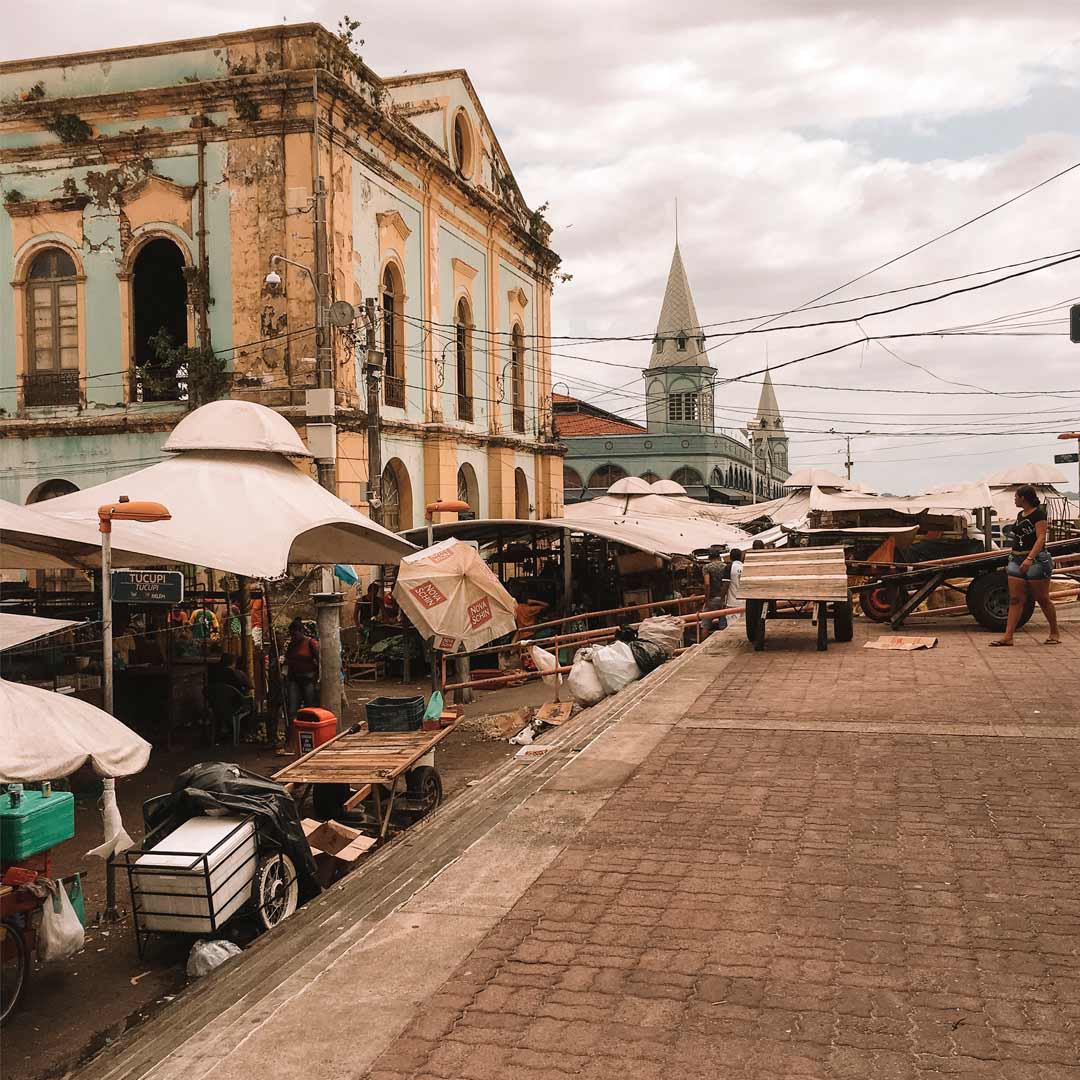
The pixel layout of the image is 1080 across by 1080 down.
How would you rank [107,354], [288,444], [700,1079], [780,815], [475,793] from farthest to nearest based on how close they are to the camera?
[107,354] < [288,444] < [475,793] < [780,815] < [700,1079]

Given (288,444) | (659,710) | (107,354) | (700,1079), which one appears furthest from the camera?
(107,354)

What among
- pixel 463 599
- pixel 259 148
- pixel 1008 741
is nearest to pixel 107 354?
pixel 259 148

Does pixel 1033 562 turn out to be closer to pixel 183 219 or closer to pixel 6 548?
pixel 6 548

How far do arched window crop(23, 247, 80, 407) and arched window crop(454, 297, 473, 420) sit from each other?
9.45 meters

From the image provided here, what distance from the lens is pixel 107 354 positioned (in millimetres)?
22453

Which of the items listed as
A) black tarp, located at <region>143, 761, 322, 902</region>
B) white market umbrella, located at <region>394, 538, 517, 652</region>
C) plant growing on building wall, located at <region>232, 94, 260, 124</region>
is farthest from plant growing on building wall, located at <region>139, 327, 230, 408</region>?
black tarp, located at <region>143, 761, 322, 902</region>

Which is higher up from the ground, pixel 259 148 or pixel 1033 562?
pixel 259 148

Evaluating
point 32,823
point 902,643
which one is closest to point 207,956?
point 32,823

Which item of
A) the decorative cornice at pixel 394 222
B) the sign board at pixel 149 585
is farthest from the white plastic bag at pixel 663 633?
the decorative cornice at pixel 394 222

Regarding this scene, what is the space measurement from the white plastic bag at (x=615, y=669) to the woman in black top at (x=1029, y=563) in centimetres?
402

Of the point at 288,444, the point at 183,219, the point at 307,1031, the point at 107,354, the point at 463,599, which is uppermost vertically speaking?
the point at 183,219

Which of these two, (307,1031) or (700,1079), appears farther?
(307,1031)

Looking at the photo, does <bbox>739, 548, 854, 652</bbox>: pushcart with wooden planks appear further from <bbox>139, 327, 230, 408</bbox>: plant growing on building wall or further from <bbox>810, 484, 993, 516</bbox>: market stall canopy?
<bbox>139, 327, 230, 408</bbox>: plant growing on building wall

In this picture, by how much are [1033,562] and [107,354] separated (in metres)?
18.2
